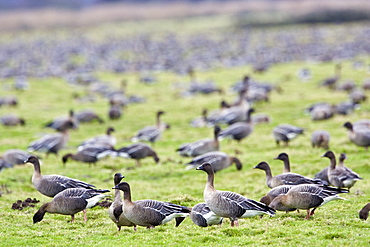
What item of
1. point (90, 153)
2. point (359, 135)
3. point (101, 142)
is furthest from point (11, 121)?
point (359, 135)

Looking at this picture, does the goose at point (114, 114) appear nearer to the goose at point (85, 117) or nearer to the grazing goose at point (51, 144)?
the goose at point (85, 117)

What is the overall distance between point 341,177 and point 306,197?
3564 mm

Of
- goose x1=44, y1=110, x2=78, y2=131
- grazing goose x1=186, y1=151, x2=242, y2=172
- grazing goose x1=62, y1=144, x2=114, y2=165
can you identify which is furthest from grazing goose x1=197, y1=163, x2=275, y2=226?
goose x1=44, y1=110, x2=78, y2=131

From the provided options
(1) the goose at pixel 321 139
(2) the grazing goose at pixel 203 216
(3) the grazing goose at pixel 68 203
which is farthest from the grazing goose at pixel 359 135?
(3) the grazing goose at pixel 68 203

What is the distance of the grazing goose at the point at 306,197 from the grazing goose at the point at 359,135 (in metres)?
9.11

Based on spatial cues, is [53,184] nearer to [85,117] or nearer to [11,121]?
[85,117]

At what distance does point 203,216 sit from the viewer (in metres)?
12.1

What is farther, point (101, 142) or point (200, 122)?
point (200, 122)

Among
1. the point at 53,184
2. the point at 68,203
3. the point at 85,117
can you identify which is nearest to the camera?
the point at 68,203

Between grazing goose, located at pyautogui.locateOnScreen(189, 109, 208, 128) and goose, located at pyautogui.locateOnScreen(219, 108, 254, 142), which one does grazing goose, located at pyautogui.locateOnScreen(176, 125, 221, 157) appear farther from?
grazing goose, located at pyautogui.locateOnScreen(189, 109, 208, 128)

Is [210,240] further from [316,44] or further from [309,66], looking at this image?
[316,44]

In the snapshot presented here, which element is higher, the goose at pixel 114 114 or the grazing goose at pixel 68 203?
the grazing goose at pixel 68 203

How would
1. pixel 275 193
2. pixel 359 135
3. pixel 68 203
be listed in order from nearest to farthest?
pixel 68 203
pixel 275 193
pixel 359 135

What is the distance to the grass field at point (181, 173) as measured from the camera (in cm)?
1128
